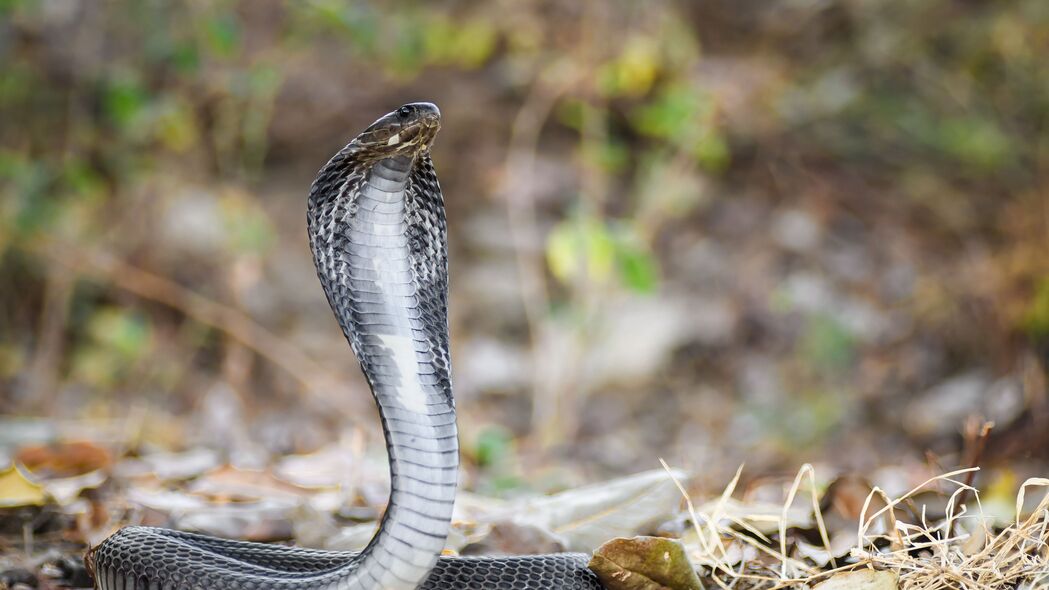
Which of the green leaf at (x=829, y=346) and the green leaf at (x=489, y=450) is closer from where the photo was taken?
the green leaf at (x=489, y=450)

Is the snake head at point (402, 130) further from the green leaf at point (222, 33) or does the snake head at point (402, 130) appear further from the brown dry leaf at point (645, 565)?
the green leaf at point (222, 33)

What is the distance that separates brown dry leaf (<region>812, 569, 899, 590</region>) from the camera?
2385mm

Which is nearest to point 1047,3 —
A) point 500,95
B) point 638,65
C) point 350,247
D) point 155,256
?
point 638,65

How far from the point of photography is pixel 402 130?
2.24 meters

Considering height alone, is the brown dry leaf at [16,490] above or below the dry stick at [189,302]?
below

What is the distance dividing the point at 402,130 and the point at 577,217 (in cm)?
416

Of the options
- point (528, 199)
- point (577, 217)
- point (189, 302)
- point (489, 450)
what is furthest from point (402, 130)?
point (528, 199)

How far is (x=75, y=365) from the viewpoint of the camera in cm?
755

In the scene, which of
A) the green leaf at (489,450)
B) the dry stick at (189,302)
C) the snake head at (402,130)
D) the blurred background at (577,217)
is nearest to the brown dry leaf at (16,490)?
the snake head at (402,130)

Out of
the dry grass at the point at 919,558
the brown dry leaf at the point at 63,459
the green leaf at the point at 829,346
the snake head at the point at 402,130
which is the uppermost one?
the snake head at the point at 402,130

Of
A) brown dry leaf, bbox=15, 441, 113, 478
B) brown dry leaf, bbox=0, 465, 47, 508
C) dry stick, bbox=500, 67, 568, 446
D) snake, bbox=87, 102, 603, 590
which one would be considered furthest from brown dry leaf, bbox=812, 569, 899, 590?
dry stick, bbox=500, 67, 568, 446

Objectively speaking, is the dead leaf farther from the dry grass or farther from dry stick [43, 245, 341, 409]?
dry stick [43, 245, 341, 409]

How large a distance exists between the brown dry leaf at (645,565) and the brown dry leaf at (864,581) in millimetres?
309

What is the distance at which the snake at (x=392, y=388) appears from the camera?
2137 mm
